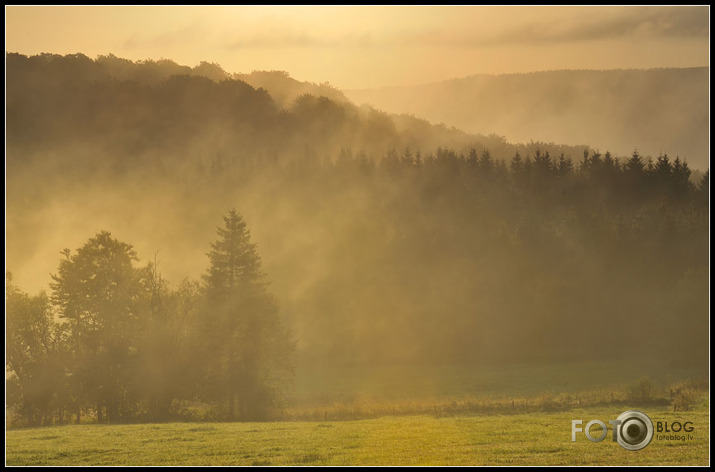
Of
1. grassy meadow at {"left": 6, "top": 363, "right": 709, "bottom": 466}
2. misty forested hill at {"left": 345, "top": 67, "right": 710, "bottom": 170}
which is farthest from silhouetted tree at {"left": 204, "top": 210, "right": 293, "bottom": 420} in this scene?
misty forested hill at {"left": 345, "top": 67, "right": 710, "bottom": 170}

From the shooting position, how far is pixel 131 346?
45.3m

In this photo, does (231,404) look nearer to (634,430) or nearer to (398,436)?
(398,436)

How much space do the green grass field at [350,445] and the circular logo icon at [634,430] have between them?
0.46 m

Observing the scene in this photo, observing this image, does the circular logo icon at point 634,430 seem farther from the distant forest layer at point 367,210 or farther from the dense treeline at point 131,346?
the dense treeline at point 131,346

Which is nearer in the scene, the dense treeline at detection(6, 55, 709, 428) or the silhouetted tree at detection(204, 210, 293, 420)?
the silhouetted tree at detection(204, 210, 293, 420)

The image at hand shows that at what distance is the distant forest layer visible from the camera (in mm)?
58938

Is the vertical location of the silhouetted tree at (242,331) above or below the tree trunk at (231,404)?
above

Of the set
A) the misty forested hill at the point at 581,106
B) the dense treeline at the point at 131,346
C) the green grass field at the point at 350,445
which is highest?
the misty forested hill at the point at 581,106

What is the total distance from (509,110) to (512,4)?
1394 cm

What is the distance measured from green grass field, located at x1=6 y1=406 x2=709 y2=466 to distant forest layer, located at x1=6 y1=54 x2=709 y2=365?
1829 centimetres

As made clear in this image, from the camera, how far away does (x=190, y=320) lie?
153 ft

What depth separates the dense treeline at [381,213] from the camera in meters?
59.0

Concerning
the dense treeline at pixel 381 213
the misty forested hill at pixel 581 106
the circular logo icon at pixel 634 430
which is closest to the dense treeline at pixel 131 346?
the dense treeline at pixel 381 213

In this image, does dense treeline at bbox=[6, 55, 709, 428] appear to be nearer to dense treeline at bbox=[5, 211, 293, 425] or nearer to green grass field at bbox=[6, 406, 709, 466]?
dense treeline at bbox=[5, 211, 293, 425]
